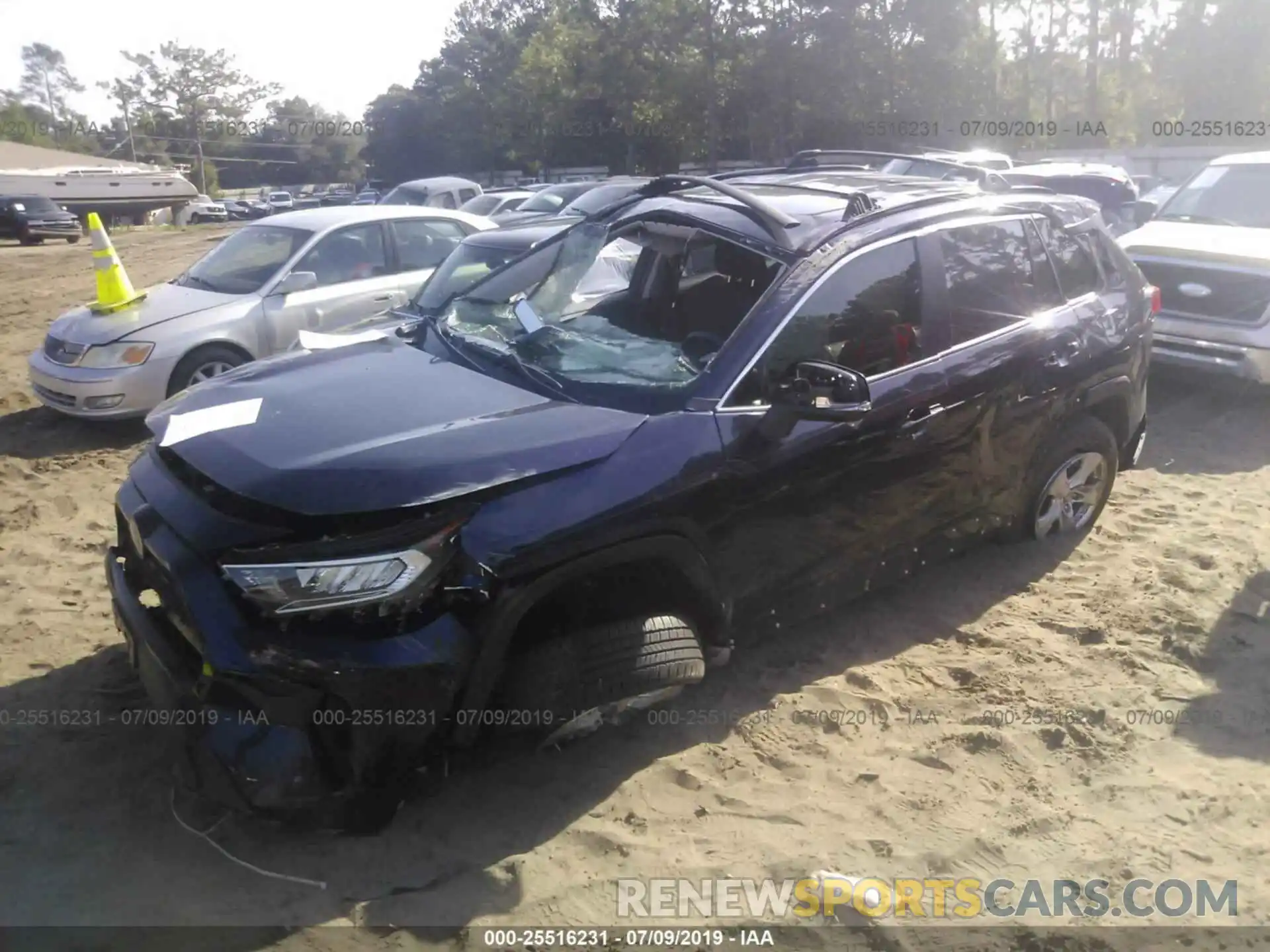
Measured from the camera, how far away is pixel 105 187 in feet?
115

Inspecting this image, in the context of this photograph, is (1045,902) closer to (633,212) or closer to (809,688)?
(809,688)

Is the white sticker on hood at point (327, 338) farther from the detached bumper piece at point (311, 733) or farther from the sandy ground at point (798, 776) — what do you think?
the detached bumper piece at point (311, 733)

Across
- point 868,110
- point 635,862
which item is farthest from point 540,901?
point 868,110

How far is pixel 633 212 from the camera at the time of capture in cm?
448

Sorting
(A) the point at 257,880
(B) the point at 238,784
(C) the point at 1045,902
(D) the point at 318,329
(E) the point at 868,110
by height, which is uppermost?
(E) the point at 868,110

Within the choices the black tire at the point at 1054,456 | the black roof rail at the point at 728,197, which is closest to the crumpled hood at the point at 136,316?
the black roof rail at the point at 728,197

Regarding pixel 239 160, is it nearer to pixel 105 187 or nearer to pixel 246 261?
pixel 105 187

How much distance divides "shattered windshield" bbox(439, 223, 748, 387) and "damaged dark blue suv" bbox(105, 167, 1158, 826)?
0.02 m

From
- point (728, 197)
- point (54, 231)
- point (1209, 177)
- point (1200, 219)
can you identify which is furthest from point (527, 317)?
point (54, 231)

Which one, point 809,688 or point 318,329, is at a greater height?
point 318,329

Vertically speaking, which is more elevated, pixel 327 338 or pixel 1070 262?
pixel 1070 262

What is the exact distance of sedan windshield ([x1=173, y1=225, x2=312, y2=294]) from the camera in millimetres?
7895

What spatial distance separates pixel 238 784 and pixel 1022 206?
161 inches

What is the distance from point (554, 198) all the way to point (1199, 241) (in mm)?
10657
